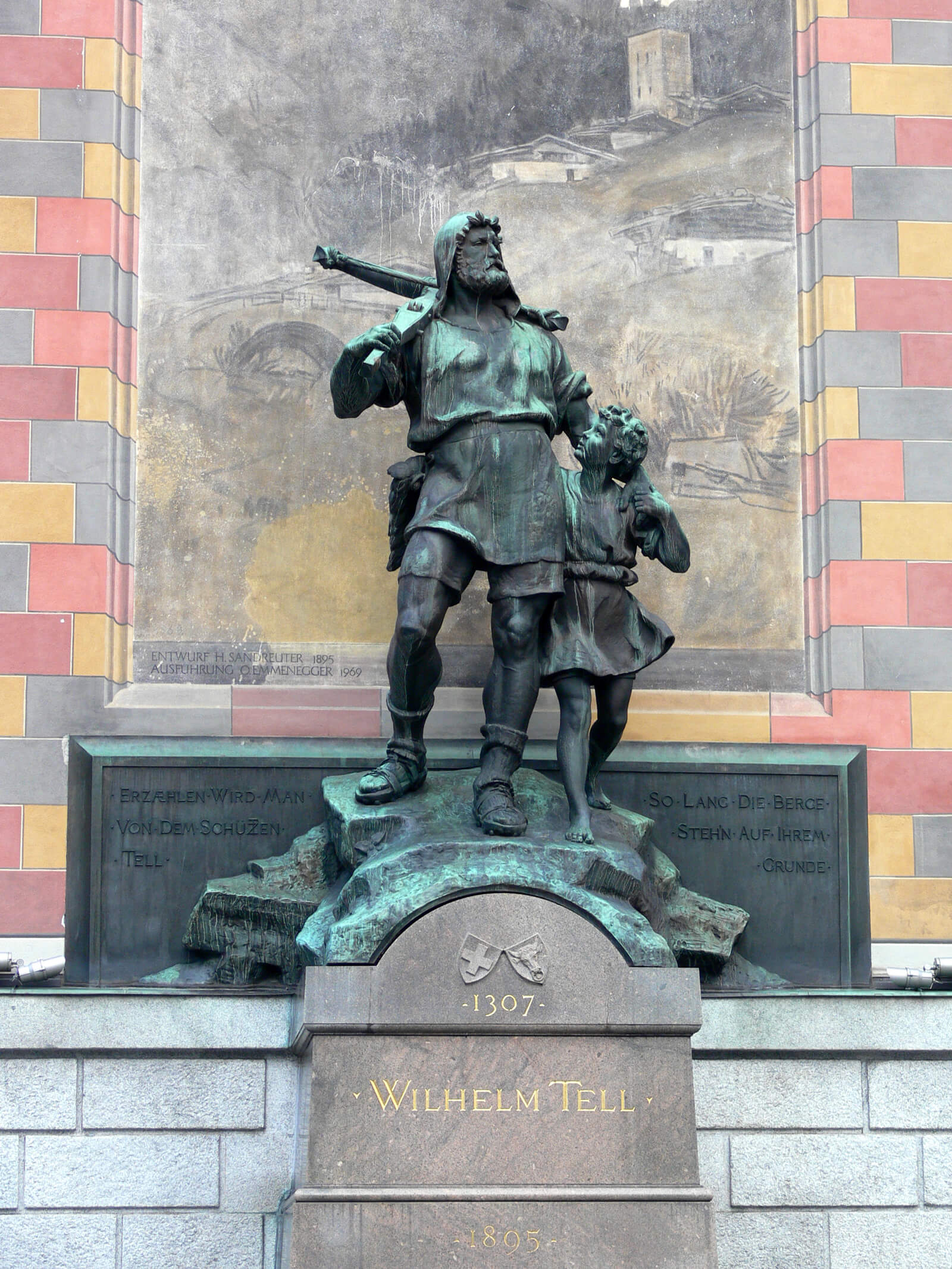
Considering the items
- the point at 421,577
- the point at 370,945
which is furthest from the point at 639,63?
the point at 370,945

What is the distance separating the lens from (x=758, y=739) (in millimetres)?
10266

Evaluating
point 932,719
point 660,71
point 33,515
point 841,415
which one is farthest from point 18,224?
point 932,719

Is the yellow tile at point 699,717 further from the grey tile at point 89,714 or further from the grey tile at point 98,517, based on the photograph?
the grey tile at point 98,517

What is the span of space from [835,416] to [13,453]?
4497 millimetres

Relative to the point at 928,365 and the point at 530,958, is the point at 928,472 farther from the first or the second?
the point at 530,958

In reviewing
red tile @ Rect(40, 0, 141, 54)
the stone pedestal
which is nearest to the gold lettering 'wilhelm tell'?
the stone pedestal

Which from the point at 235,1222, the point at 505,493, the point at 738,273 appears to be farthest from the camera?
the point at 738,273

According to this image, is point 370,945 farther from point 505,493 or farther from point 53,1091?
point 505,493

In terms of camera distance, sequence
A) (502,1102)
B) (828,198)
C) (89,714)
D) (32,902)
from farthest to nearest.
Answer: (828,198), (89,714), (32,902), (502,1102)

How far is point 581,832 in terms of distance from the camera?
8.32 meters

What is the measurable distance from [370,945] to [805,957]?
118 inches

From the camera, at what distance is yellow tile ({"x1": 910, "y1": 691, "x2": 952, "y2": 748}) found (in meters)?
10.3

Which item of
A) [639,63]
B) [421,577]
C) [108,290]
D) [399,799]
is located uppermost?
[639,63]

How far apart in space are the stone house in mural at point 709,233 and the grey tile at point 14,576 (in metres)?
3.81
